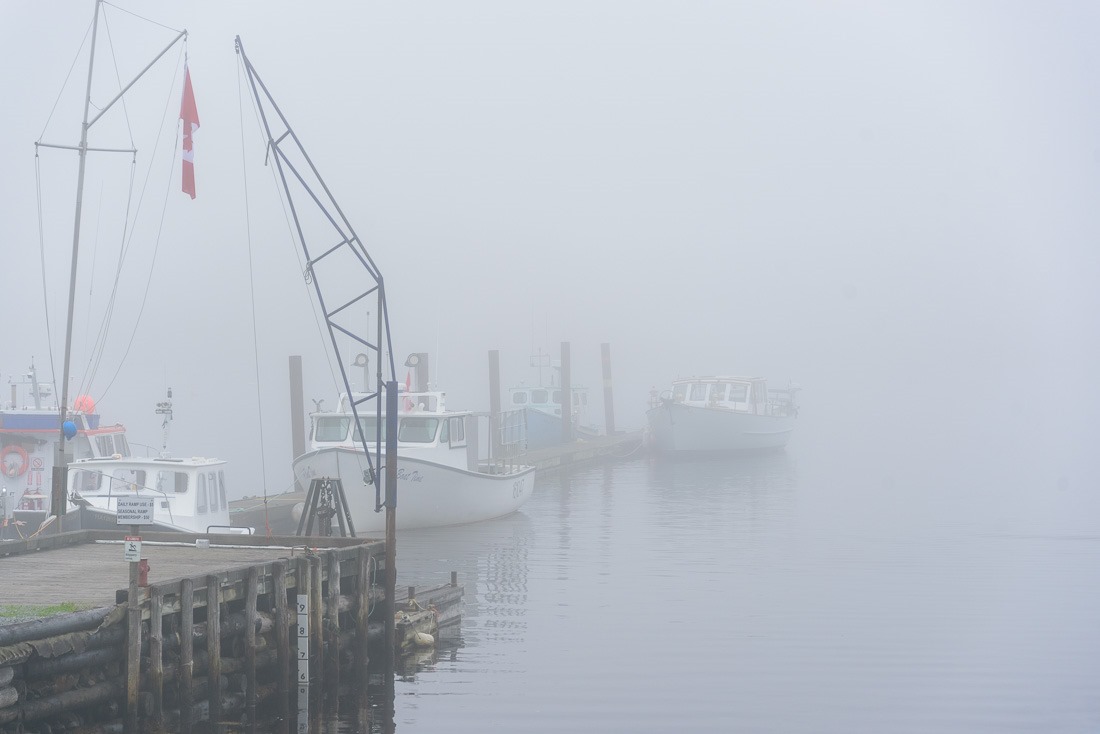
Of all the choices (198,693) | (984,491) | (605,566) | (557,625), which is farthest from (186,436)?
(198,693)

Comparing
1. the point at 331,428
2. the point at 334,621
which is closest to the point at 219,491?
the point at 331,428

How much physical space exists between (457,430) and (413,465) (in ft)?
7.23

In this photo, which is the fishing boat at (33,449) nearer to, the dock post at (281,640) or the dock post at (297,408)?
the dock post at (297,408)

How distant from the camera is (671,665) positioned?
612 inches

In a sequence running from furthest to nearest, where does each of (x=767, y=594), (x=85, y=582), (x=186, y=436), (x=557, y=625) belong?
(x=186, y=436) → (x=767, y=594) → (x=557, y=625) → (x=85, y=582)

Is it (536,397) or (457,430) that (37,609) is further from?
(536,397)

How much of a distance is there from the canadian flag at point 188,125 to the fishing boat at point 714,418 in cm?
4069

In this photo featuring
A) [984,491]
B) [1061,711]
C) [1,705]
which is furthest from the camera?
[984,491]

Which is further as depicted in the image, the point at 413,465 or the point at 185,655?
the point at 413,465

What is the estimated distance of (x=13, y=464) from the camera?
78.9 ft

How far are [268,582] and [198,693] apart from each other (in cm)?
161

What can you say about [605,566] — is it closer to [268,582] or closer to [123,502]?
[268,582]

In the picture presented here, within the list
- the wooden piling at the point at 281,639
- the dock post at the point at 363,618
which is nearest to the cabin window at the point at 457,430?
the dock post at the point at 363,618

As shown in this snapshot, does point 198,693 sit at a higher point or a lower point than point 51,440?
lower
